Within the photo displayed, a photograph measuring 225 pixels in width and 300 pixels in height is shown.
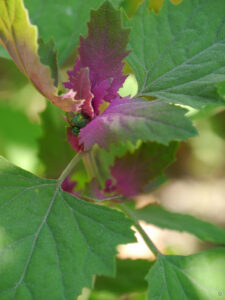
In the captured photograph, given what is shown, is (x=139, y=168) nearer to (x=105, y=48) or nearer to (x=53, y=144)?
(x=53, y=144)

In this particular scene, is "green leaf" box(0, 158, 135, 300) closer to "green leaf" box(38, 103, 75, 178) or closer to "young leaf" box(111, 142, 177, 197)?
"young leaf" box(111, 142, 177, 197)

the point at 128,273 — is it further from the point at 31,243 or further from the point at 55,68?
the point at 55,68

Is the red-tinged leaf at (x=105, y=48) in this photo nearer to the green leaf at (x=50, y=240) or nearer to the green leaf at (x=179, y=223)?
the green leaf at (x=50, y=240)

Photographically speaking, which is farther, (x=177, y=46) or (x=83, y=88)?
(x=177, y=46)

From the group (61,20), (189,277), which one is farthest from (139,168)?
(61,20)

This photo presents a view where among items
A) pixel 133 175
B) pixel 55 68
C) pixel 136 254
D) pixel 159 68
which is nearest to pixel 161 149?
pixel 133 175

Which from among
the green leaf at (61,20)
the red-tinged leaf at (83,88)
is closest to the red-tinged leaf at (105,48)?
the red-tinged leaf at (83,88)
